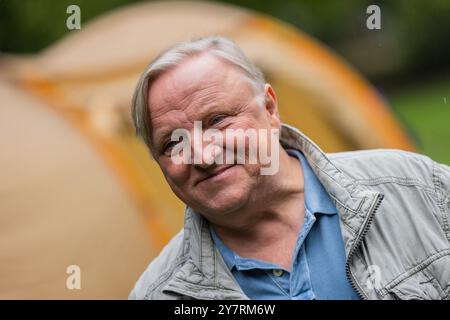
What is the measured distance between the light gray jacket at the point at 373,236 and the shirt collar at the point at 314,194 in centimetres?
2

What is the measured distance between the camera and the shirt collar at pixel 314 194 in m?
1.54

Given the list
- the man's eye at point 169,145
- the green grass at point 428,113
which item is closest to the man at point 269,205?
the man's eye at point 169,145

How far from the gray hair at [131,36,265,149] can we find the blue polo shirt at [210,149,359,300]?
27cm

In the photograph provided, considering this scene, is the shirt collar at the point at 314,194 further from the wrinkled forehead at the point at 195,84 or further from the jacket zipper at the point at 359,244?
the wrinkled forehead at the point at 195,84

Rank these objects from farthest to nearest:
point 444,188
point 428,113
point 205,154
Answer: point 428,113, point 444,188, point 205,154

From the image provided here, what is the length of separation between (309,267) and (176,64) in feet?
1.51

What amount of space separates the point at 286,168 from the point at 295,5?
7.13 m

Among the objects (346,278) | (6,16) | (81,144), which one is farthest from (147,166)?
(6,16)

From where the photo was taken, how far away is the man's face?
146 centimetres

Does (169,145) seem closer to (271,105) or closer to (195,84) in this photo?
(195,84)

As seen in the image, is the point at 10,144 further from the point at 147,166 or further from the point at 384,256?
the point at 384,256

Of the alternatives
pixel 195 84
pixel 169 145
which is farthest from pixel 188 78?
pixel 169 145

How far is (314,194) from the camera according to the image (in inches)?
61.9
